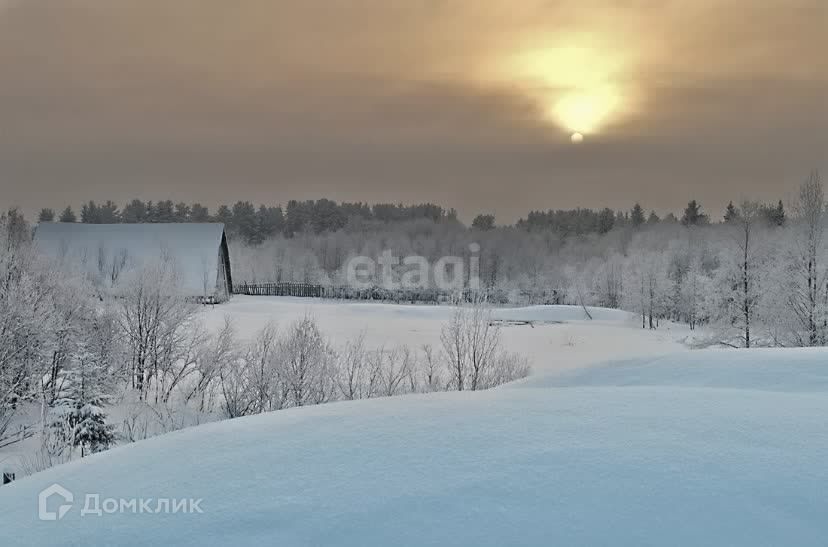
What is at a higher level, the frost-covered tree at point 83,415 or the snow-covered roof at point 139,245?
the snow-covered roof at point 139,245

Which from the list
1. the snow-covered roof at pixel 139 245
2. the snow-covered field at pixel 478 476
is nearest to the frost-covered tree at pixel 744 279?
the snow-covered field at pixel 478 476

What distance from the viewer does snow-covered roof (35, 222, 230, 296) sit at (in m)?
44.4

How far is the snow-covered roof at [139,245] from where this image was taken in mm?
44406

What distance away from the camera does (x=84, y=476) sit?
374cm

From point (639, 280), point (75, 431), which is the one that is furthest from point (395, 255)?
point (75, 431)

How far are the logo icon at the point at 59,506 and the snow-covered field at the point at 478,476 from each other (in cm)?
5

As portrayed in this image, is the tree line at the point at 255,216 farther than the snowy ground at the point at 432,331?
Yes

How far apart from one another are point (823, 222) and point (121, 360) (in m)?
29.4

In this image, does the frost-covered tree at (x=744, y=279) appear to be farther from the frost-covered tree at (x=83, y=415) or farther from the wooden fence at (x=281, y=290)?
the wooden fence at (x=281, y=290)

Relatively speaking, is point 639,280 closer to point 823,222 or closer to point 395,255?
point 823,222

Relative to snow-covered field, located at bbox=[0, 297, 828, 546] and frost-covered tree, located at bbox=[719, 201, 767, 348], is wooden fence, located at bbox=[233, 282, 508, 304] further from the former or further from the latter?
snow-covered field, located at bbox=[0, 297, 828, 546]

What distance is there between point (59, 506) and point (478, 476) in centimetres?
250

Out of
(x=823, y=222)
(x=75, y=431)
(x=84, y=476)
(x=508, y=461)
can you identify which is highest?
(x=823, y=222)

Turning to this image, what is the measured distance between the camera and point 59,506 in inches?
131
